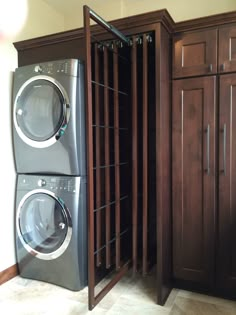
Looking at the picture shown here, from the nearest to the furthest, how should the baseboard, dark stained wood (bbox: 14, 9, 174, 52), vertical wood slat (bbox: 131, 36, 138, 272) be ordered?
dark stained wood (bbox: 14, 9, 174, 52) < vertical wood slat (bbox: 131, 36, 138, 272) < the baseboard

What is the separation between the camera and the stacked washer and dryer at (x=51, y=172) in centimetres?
209

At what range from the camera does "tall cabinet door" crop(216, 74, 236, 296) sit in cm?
192

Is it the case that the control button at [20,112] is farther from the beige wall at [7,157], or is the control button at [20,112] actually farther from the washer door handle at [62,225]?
the washer door handle at [62,225]

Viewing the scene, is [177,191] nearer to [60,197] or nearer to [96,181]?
[96,181]

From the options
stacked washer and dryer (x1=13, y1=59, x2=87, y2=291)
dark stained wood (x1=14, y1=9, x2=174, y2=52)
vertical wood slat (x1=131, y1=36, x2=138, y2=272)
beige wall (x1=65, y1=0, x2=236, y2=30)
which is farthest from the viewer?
beige wall (x1=65, y1=0, x2=236, y2=30)

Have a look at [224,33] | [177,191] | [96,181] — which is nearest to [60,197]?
[96,181]

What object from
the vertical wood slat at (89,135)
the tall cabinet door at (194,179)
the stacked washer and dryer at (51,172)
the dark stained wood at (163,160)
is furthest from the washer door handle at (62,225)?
the tall cabinet door at (194,179)

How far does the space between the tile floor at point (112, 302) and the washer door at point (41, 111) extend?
1.15 meters

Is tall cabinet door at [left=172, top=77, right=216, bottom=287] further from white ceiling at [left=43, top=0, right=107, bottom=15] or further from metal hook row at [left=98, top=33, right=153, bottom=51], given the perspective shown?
white ceiling at [left=43, top=0, right=107, bottom=15]

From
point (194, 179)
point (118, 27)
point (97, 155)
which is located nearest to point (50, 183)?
point (97, 155)

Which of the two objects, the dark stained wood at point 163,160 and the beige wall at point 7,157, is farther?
the beige wall at point 7,157

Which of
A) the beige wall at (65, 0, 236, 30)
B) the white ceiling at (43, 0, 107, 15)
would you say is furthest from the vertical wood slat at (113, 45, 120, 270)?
the white ceiling at (43, 0, 107, 15)

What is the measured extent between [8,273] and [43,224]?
0.53 meters

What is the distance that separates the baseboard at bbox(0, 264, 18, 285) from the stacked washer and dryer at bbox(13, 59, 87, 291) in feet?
0.25
